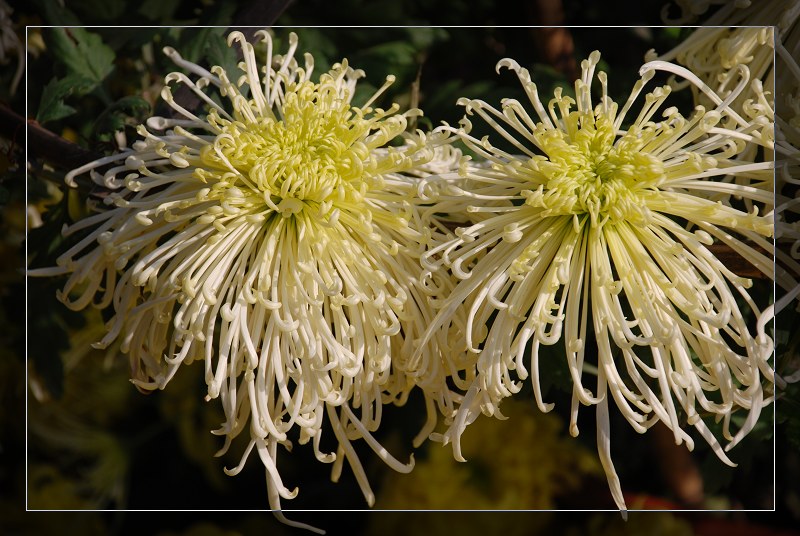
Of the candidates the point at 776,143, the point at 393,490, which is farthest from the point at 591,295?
the point at 393,490

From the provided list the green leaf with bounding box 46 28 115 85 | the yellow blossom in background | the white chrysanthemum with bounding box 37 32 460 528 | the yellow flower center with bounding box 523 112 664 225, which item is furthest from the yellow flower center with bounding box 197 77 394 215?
the yellow blossom in background

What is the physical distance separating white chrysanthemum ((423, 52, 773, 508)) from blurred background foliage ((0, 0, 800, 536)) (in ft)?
0.42

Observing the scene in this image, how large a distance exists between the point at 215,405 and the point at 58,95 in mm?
414

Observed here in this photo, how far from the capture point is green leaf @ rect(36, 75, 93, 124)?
0.69m

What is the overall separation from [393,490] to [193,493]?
0.93 feet

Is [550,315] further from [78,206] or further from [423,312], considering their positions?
[78,206]

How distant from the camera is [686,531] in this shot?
0.92 m

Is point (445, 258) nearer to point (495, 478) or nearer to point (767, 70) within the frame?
point (767, 70)

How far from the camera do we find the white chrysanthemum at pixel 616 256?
0.50m

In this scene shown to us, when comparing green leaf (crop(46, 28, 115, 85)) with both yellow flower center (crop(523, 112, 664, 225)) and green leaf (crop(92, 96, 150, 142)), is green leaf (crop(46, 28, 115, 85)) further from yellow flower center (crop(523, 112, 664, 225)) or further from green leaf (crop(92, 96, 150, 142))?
yellow flower center (crop(523, 112, 664, 225))

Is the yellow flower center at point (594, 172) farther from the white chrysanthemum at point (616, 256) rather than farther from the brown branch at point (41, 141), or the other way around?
the brown branch at point (41, 141)

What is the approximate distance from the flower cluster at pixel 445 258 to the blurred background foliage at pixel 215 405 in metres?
0.12

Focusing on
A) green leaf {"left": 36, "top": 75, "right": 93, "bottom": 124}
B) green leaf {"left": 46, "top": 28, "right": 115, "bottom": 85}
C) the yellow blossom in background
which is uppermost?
green leaf {"left": 46, "top": 28, "right": 115, "bottom": 85}

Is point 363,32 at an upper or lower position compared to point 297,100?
upper
